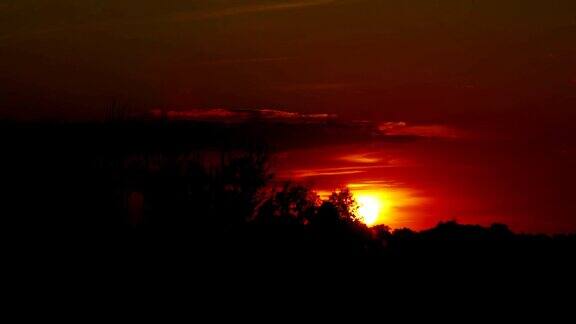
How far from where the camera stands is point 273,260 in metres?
35.6

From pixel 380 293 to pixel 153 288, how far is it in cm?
1026

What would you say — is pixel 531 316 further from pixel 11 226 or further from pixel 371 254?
pixel 11 226

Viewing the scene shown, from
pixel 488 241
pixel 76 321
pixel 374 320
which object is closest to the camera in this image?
pixel 76 321

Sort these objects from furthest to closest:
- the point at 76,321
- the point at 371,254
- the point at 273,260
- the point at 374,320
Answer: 1. the point at 371,254
2. the point at 273,260
3. the point at 374,320
4. the point at 76,321

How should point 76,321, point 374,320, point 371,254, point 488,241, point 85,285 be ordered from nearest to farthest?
point 76,321 → point 85,285 → point 374,320 → point 371,254 → point 488,241

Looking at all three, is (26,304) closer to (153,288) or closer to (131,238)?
(153,288)

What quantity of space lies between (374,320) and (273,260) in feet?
16.4

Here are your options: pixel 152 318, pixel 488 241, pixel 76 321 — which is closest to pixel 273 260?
pixel 152 318

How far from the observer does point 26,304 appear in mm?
28250

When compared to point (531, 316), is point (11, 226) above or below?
above

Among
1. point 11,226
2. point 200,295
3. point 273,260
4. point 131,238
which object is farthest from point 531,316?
point 11,226

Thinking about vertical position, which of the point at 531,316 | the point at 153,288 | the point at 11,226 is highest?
the point at 11,226

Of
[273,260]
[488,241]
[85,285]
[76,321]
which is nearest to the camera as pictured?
[76,321]

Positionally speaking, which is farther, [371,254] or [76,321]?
[371,254]
